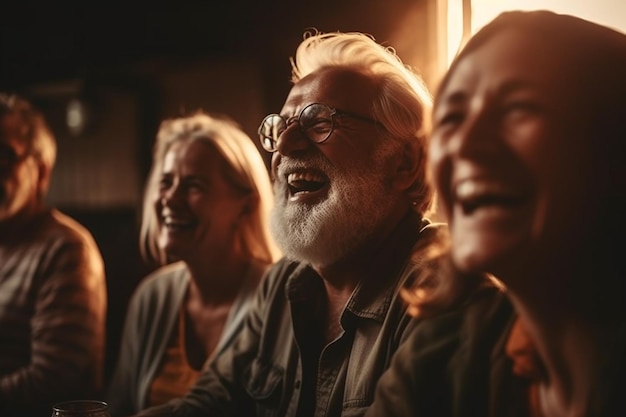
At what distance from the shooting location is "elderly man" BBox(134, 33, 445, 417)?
2.02 metres

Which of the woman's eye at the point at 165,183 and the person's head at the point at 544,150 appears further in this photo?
the woman's eye at the point at 165,183

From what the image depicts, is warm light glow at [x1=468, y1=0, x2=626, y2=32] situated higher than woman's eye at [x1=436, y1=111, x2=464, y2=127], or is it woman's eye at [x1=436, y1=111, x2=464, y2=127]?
warm light glow at [x1=468, y1=0, x2=626, y2=32]

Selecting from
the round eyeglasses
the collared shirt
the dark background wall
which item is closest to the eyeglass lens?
the round eyeglasses

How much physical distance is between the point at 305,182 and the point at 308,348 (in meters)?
0.50

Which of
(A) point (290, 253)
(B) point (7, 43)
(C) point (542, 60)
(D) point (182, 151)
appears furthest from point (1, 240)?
(B) point (7, 43)

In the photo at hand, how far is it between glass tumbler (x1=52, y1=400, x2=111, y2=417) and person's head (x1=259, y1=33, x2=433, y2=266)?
0.70m

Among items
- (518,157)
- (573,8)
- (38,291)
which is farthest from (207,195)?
(518,157)

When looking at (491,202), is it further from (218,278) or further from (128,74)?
(128,74)

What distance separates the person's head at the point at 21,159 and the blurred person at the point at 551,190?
8.24ft

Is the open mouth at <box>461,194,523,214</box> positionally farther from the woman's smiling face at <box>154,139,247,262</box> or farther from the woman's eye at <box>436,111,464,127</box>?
the woman's smiling face at <box>154,139,247,262</box>

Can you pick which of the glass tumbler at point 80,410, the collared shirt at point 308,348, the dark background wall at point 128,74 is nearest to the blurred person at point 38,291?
the collared shirt at point 308,348

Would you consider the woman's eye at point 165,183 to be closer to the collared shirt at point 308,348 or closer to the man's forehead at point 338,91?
the collared shirt at point 308,348

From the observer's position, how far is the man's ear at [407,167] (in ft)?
7.08

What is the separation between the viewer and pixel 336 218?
2.06 meters
